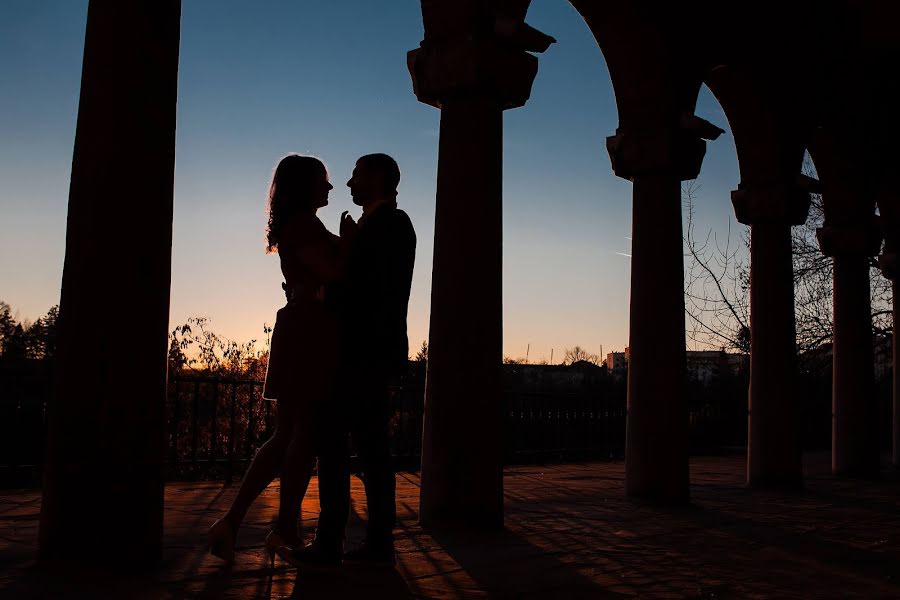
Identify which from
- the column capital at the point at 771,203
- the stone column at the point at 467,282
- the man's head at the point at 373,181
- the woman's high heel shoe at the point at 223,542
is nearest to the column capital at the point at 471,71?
the stone column at the point at 467,282

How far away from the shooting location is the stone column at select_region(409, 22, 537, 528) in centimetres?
575

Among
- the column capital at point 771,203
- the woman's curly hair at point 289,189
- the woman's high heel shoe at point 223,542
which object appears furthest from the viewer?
the column capital at point 771,203

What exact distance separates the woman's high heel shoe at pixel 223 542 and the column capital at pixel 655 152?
16.4 ft

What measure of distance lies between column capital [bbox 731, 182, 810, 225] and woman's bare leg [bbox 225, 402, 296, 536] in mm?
6817

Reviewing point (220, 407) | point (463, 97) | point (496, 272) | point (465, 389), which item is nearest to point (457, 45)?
point (463, 97)

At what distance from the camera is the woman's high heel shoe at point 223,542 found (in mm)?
3920

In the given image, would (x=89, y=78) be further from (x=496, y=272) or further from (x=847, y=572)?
(x=847, y=572)

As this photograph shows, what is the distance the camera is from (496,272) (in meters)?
5.96

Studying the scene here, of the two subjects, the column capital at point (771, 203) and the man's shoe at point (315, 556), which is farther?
the column capital at point (771, 203)

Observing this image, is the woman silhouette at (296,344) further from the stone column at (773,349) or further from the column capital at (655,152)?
the stone column at (773,349)

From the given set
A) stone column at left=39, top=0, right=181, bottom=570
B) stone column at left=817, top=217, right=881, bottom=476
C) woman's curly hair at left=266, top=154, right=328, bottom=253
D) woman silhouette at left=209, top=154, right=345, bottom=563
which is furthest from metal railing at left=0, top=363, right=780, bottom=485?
stone column at left=817, top=217, right=881, bottom=476

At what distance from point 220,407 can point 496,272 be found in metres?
10.5

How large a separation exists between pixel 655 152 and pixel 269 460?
4.74 m

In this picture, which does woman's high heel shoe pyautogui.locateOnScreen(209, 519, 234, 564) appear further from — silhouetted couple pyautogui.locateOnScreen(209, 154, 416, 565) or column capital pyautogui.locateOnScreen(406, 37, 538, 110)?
column capital pyautogui.locateOnScreen(406, 37, 538, 110)
